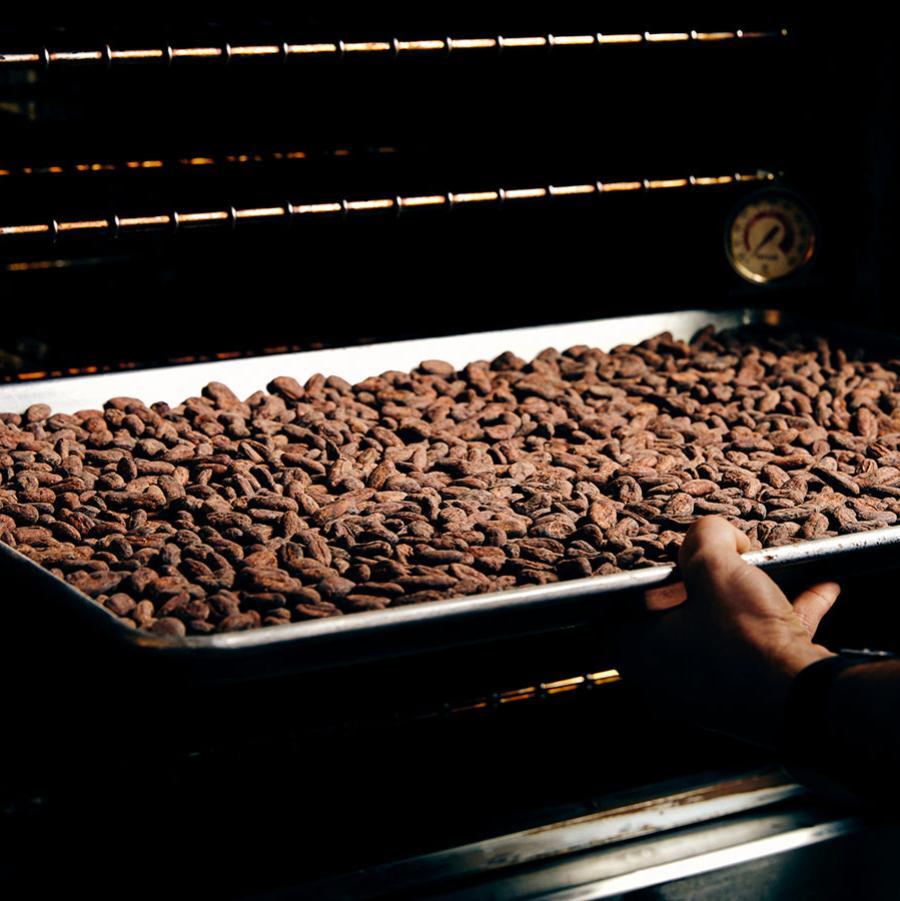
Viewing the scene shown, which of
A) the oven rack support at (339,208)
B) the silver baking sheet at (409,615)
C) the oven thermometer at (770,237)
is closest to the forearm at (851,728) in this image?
the silver baking sheet at (409,615)

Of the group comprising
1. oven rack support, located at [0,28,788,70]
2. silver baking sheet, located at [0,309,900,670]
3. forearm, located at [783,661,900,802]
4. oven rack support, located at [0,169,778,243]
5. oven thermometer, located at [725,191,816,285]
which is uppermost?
oven rack support, located at [0,28,788,70]

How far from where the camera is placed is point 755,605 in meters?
1.16

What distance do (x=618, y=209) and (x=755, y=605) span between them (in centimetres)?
139

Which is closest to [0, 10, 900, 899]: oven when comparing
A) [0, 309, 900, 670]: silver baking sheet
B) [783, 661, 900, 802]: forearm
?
[0, 309, 900, 670]: silver baking sheet

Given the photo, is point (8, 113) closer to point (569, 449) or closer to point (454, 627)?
point (569, 449)

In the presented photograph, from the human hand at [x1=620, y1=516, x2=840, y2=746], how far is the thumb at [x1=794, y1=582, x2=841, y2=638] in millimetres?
46

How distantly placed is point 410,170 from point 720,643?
132cm

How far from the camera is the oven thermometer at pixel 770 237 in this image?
235cm

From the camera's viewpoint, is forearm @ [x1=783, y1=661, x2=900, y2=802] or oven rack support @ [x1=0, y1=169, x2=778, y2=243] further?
oven rack support @ [x1=0, y1=169, x2=778, y2=243]

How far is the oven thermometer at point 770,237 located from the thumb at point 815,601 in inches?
47.1

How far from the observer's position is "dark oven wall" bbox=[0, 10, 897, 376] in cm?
201

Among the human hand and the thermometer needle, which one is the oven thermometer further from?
the human hand

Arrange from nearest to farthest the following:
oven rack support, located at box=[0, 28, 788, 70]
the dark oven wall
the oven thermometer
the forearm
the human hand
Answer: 1. the forearm
2. the human hand
3. oven rack support, located at box=[0, 28, 788, 70]
4. the dark oven wall
5. the oven thermometer

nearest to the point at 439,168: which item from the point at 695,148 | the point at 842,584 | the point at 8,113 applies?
the point at 695,148
